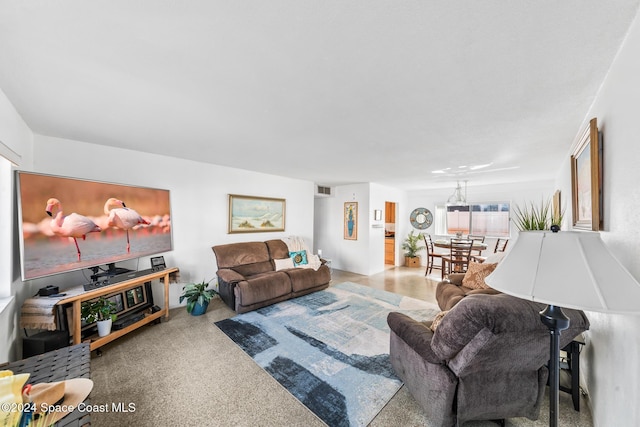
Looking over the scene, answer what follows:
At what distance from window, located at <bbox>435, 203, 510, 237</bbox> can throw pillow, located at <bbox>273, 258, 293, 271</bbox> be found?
4.73 metres

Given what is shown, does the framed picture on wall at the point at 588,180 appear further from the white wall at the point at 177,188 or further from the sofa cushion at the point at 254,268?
the white wall at the point at 177,188

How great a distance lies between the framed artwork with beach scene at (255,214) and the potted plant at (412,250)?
403 cm

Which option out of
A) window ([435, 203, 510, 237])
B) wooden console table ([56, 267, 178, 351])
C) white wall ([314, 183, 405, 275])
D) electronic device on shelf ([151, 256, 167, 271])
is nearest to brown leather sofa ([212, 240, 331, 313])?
electronic device on shelf ([151, 256, 167, 271])

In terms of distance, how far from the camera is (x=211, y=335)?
282 cm

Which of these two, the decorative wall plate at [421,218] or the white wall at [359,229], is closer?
the white wall at [359,229]

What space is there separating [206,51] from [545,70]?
6.34 feet

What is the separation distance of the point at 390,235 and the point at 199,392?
6.52 metres

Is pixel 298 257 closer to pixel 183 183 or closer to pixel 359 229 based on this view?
pixel 359 229

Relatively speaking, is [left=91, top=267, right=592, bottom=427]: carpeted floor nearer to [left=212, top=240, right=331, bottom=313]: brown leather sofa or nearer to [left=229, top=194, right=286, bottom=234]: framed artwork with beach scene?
[left=212, top=240, right=331, bottom=313]: brown leather sofa

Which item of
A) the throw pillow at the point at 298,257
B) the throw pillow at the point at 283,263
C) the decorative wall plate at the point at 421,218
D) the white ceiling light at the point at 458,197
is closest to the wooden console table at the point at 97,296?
the throw pillow at the point at 283,263

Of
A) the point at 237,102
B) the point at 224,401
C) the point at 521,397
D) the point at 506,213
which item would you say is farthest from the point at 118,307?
the point at 506,213

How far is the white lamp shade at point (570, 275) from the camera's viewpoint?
79 cm

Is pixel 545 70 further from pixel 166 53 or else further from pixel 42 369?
pixel 42 369

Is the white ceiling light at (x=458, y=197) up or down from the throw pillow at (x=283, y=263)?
up
